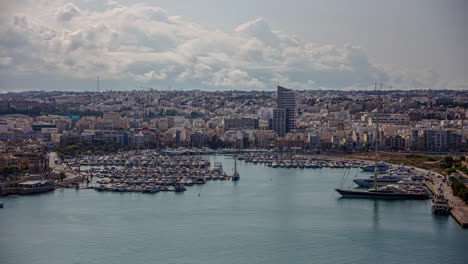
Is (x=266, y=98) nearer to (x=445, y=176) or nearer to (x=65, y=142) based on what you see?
(x=65, y=142)

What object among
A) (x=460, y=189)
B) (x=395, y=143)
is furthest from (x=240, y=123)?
(x=460, y=189)

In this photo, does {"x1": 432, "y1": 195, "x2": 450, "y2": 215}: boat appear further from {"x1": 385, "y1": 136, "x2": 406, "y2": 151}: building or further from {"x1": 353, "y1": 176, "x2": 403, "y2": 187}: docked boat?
{"x1": 385, "y1": 136, "x2": 406, "y2": 151}: building

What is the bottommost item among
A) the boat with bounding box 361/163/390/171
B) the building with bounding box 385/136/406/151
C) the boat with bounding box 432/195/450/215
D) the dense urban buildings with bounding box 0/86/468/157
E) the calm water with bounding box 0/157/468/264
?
the calm water with bounding box 0/157/468/264

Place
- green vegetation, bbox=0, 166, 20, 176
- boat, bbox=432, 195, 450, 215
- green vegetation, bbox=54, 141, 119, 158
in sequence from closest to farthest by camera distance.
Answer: boat, bbox=432, 195, 450, 215 → green vegetation, bbox=0, 166, 20, 176 → green vegetation, bbox=54, 141, 119, 158

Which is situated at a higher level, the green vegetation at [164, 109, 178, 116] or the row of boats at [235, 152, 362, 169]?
the green vegetation at [164, 109, 178, 116]

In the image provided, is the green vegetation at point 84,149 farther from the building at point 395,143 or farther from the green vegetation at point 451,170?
the green vegetation at point 451,170

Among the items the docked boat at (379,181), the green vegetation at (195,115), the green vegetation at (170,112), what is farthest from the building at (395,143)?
the green vegetation at (170,112)

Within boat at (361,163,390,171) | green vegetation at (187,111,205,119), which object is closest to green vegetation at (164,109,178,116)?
green vegetation at (187,111,205,119)

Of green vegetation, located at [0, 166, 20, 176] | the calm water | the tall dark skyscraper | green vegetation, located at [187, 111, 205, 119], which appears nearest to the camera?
the calm water
